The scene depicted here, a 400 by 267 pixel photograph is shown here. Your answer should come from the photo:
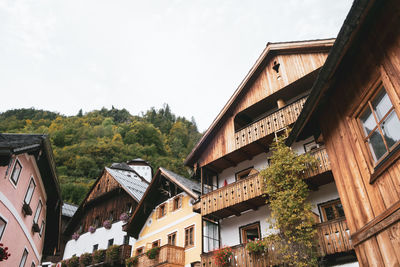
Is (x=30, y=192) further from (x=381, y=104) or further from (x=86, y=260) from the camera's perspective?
(x=381, y=104)

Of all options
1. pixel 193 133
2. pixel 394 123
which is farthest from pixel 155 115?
pixel 394 123

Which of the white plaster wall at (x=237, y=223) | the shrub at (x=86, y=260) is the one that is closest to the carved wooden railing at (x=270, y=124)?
the white plaster wall at (x=237, y=223)

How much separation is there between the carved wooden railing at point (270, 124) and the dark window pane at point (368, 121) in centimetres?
827

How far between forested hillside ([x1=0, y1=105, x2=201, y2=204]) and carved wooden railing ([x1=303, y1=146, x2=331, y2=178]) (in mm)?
39245

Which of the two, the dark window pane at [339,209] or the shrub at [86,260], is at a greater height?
the shrub at [86,260]

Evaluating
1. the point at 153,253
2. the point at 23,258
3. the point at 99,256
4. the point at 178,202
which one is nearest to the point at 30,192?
the point at 23,258

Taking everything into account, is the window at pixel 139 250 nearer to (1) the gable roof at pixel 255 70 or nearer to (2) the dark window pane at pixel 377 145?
(1) the gable roof at pixel 255 70

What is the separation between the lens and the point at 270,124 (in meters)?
15.3

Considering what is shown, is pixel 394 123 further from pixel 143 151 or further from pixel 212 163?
pixel 143 151

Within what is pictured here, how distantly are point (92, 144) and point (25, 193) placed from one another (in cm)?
5042

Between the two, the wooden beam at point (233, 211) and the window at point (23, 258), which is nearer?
the wooden beam at point (233, 211)

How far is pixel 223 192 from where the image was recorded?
623 inches

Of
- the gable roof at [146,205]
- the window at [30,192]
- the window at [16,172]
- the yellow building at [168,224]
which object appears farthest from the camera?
the gable roof at [146,205]

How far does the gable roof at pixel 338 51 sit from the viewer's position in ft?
16.2
